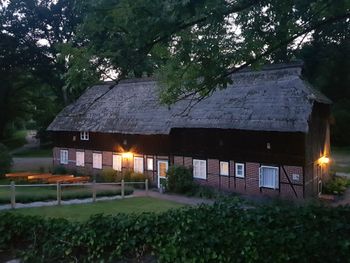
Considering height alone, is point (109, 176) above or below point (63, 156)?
below

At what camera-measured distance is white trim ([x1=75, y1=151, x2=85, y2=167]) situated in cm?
3234

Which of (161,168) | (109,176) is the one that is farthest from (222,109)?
(109,176)

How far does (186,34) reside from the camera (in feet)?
27.1

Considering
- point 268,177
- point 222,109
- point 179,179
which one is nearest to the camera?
point 268,177

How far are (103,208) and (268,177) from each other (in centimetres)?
998

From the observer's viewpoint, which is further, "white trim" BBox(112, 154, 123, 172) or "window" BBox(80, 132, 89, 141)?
"window" BBox(80, 132, 89, 141)

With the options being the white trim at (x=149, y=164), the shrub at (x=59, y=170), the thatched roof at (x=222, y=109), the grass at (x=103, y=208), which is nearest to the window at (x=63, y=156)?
the shrub at (x=59, y=170)

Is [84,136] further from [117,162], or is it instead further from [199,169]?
[199,169]

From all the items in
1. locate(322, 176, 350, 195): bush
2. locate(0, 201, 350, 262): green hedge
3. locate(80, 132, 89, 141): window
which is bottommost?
locate(322, 176, 350, 195): bush

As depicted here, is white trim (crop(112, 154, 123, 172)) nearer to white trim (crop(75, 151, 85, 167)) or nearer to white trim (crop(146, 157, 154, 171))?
white trim (crop(146, 157, 154, 171))

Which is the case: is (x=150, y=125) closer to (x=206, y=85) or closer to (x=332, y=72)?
(x=206, y=85)

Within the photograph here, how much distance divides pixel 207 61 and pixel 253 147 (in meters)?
15.5

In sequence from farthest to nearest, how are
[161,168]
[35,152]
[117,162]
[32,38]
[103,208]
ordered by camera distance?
[35,152] → [32,38] → [117,162] → [161,168] → [103,208]

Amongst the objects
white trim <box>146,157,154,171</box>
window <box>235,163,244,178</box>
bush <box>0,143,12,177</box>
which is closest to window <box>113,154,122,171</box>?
white trim <box>146,157,154,171</box>
